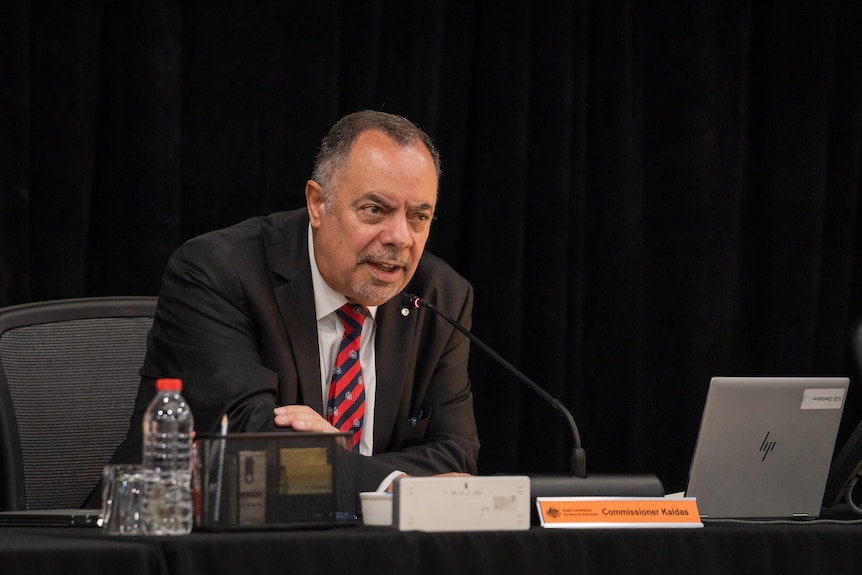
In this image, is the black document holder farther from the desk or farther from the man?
the man

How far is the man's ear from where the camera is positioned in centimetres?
276

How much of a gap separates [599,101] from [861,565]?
2154mm

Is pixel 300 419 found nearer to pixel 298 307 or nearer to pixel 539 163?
pixel 298 307

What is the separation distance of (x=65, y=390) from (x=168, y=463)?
1.04 m

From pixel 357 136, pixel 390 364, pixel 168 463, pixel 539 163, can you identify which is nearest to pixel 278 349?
pixel 390 364

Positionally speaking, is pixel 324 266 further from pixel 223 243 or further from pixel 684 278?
pixel 684 278

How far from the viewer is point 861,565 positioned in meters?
1.80

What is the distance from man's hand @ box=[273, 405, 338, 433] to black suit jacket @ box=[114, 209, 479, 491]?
0.07 m

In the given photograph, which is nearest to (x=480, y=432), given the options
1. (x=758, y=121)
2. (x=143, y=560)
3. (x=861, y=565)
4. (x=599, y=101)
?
(x=599, y=101)

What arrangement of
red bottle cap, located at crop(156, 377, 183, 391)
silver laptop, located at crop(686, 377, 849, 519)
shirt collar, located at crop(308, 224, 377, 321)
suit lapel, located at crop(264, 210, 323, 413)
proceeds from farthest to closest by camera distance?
shirt collar, located at crop(308, 224, 377, 321), suit lapel, located at crop(264, 210, 323, 413), silver laptop, located at crop(686, 377, 849, 519), red bottle cap, located at crop(156, 377, 183, 391)

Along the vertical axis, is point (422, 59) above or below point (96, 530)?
above

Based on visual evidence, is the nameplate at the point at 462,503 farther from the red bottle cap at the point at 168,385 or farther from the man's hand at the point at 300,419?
the man's hand at the point at 300,419

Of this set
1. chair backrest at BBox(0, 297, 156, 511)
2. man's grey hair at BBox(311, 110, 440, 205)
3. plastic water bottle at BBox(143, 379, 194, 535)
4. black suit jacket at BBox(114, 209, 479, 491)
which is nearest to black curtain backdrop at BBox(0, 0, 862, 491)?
chair backrest at BBox(0, 297, 156, 511)

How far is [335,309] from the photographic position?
2.71 m
